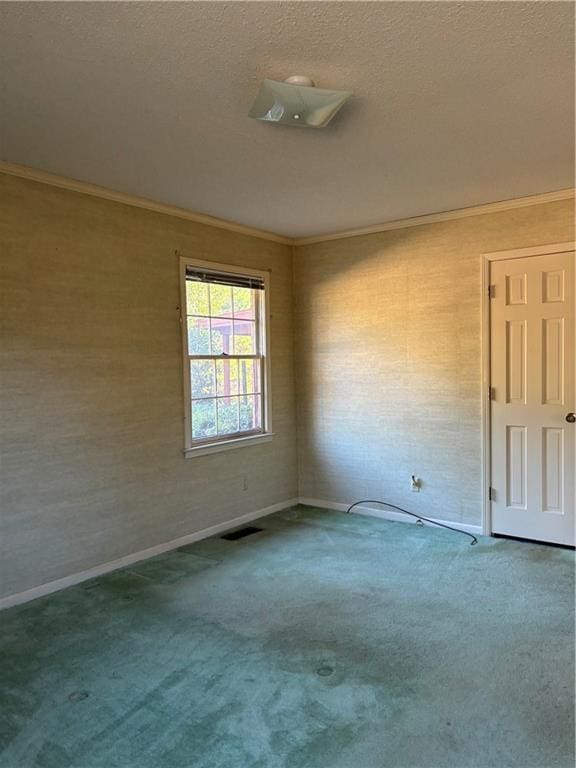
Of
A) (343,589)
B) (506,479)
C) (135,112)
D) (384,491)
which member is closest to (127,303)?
(135,112)

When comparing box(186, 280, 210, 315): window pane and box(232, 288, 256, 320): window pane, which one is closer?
box(186, 280, 210, 315): window pane

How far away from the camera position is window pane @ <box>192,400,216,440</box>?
14.1ft

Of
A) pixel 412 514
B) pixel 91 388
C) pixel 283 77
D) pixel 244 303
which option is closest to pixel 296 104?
pixel 283 77

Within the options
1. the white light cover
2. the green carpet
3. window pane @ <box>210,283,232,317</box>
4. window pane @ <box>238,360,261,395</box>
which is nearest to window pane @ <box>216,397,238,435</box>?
window pane @ <box>238,360,261,395</box>

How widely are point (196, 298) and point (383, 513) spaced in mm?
2406

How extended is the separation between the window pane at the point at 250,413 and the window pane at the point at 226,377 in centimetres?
16

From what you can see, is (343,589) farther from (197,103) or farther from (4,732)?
(197,103)

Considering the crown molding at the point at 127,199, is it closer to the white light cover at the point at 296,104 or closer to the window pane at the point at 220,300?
the window pane at the point at 220,300

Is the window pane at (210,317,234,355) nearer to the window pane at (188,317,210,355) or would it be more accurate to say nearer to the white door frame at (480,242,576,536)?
the window pane at (188,317,210,355)

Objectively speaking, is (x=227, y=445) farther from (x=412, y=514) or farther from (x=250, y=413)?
(x=412, y=514)

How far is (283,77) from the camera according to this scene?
2.17m

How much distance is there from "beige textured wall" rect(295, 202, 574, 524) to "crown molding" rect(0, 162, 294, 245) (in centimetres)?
68

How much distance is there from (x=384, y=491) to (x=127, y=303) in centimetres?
263

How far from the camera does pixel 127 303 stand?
12.3 feet
